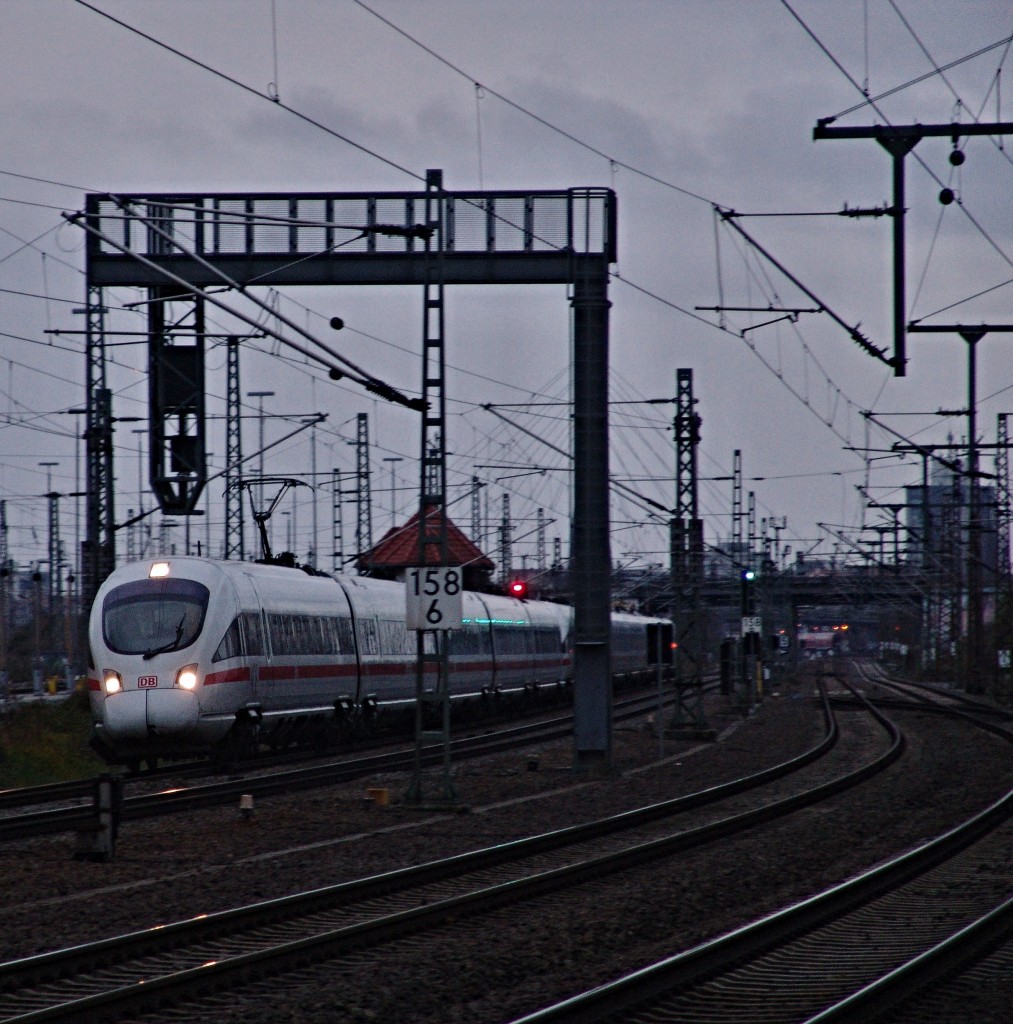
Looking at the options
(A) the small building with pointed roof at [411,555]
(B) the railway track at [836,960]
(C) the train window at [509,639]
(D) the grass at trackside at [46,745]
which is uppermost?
(A) the small building with pointed roof at [411,555]

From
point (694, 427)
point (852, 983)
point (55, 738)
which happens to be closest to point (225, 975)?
point (852, 983)

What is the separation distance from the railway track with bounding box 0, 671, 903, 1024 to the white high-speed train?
8775mm

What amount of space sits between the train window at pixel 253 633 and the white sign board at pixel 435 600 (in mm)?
6954

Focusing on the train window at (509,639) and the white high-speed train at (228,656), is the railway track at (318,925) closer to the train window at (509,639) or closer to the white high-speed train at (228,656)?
the white high-speed train at (228,656)

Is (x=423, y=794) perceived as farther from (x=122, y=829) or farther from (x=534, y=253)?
(x=534, y=253)

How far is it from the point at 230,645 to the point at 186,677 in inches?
53.6

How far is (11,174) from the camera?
23.2 metres

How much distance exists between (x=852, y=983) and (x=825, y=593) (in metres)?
102

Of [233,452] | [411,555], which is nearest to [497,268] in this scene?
[233,452]

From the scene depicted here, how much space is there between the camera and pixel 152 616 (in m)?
25.4

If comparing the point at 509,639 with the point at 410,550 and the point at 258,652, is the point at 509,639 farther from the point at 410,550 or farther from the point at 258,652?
the point at 410,550

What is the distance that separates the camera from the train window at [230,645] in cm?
2594

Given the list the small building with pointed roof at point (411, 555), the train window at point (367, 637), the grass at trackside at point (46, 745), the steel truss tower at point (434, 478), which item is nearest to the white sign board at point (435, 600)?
the steel truss tower at point (434, 478)

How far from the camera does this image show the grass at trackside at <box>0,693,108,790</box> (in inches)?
1073
